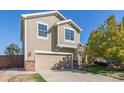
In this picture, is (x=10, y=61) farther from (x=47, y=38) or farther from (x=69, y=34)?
(x=69, y=34)

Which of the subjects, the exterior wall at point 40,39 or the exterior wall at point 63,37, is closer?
the exterior wall at point 40,39

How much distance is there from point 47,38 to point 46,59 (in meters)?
1.79

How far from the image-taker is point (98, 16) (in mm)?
20266

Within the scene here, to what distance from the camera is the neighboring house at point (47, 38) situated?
19719 millimetres

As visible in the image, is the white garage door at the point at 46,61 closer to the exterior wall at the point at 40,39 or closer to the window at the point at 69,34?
the exterior wall at the point at 40,39

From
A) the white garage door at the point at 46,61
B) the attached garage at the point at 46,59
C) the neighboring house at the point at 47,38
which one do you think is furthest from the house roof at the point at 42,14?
the white garage door at the point at 46,61

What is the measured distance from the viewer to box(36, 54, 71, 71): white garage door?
66.1 ft

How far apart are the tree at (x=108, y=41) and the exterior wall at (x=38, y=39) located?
327cm

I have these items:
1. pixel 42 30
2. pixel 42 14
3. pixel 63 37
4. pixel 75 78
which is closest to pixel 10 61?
pixel 42 30

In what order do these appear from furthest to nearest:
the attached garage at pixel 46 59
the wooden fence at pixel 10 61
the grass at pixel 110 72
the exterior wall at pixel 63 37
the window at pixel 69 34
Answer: the wooden fence at pixel 10 61 → the window at pixel 69 34 → the exterior wall at pixel 63 37 → the attached garage at pixel 46 59 → the grass at pixel 110 72

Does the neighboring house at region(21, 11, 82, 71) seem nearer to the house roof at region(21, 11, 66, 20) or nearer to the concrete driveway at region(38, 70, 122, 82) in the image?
the house roof at region(21, 11, 66, 20)

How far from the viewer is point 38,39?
20.3 meters
